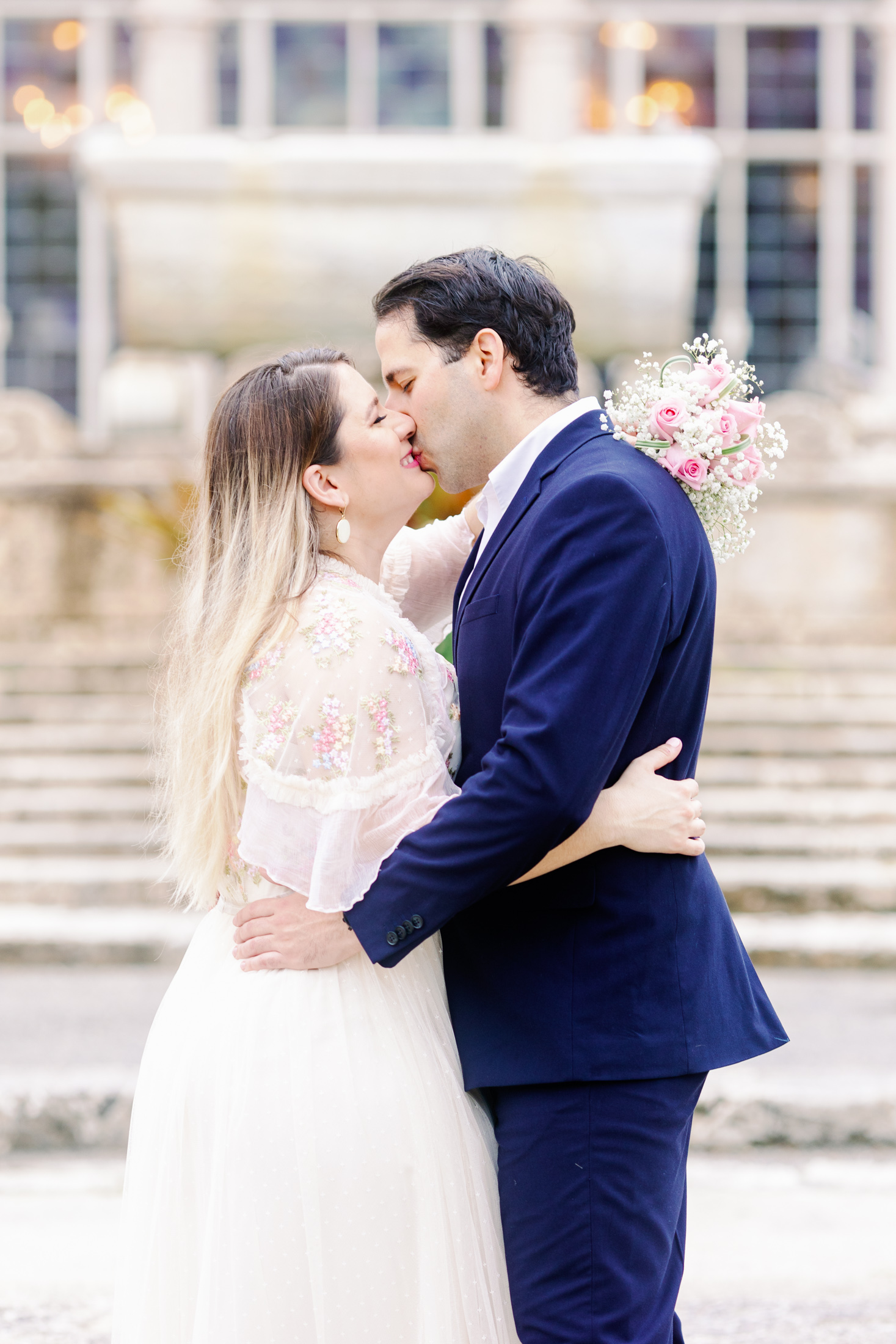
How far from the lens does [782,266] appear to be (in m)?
13.9

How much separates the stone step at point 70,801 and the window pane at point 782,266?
9066 millimetres

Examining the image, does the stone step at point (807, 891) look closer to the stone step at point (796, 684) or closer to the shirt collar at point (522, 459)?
the stone step at point (796, 684)

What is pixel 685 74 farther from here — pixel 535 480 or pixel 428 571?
pixel 535 480

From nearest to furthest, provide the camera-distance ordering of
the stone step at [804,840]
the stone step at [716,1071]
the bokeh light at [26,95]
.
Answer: the stone step at [716,1071]
the stone step at [804,840]
the bokeh light at [26,95]

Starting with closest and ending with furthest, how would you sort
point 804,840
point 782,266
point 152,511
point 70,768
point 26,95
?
point 804,840
point 70,768
point 152,511
point 26,95
point 782,266

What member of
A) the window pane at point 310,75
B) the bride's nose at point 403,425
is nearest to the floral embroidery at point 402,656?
the bride's nose at point 403,425

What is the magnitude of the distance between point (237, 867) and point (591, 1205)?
2.21 ft

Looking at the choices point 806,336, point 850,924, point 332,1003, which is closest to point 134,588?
point 850,924

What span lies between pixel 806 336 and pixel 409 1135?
1323 cm

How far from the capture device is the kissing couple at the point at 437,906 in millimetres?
1812

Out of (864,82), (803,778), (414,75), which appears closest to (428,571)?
(803,778)

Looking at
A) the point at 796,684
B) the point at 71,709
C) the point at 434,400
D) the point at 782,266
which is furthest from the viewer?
the point at 782,266

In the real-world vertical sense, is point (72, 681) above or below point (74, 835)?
above

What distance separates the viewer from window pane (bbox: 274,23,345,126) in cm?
1362
